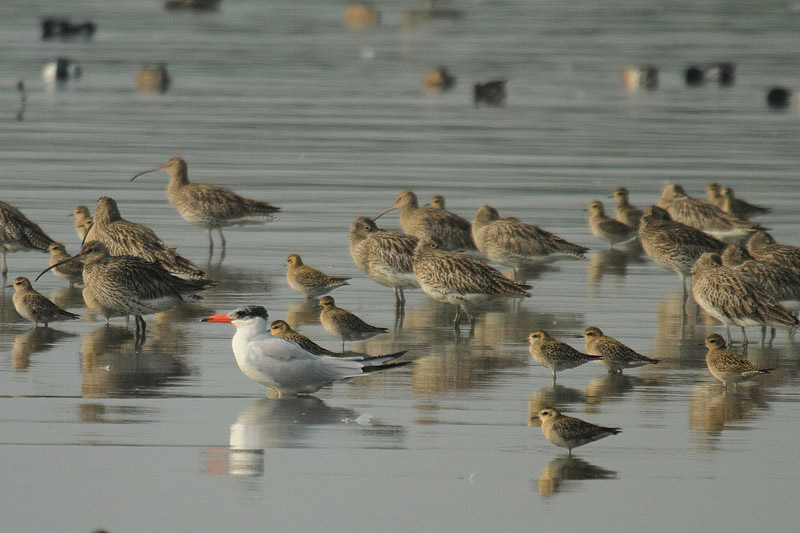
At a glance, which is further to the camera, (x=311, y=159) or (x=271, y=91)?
(x=271, y=91)

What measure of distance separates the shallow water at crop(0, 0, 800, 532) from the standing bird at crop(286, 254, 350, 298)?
0.43m

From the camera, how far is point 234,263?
55.4 ft

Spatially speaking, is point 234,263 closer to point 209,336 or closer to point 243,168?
point 209,336

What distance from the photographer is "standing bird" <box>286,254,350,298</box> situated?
14539mm

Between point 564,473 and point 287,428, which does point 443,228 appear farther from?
point 564,473

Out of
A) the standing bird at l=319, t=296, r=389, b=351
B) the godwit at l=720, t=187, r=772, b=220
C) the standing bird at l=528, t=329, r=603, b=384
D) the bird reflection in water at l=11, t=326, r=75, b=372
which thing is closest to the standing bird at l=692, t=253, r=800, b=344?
the standing bird at l=528, t=329, r=603, b=384

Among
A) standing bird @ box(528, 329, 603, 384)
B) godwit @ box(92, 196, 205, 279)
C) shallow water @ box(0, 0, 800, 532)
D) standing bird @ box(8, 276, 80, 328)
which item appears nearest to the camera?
shallow water @ box(0, 0, 800, 532)

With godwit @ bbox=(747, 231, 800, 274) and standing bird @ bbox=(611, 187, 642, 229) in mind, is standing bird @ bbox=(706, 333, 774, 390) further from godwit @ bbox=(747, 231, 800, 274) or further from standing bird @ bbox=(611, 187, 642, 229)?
standing bird @ bbox=(611, 187, 642, 229)

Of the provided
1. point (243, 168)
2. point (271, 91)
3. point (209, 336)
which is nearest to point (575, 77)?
point (271, 91)

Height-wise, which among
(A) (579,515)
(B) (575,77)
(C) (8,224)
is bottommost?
(A) (579,515)

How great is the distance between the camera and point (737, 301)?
1247 cm

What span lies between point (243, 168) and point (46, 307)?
1155 cm

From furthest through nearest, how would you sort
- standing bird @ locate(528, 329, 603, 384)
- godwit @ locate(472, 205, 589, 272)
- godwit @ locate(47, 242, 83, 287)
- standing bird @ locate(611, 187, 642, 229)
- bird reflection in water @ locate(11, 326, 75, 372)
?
standing bird @ locate(611, 187, 642, 229), godwit @ locate(472, 205, 589, 272), godwit @ locate(47, 242, 83, 287), bird reflection in water @ locate(11, 326, 75, 372), standing bird @ locate(528, 329, 603, 384)

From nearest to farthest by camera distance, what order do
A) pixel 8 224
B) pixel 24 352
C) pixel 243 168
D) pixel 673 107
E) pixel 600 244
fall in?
pixel 24 352, pixel 8 224, pixel 600 244, pixel 243 168, pixel 673 107
